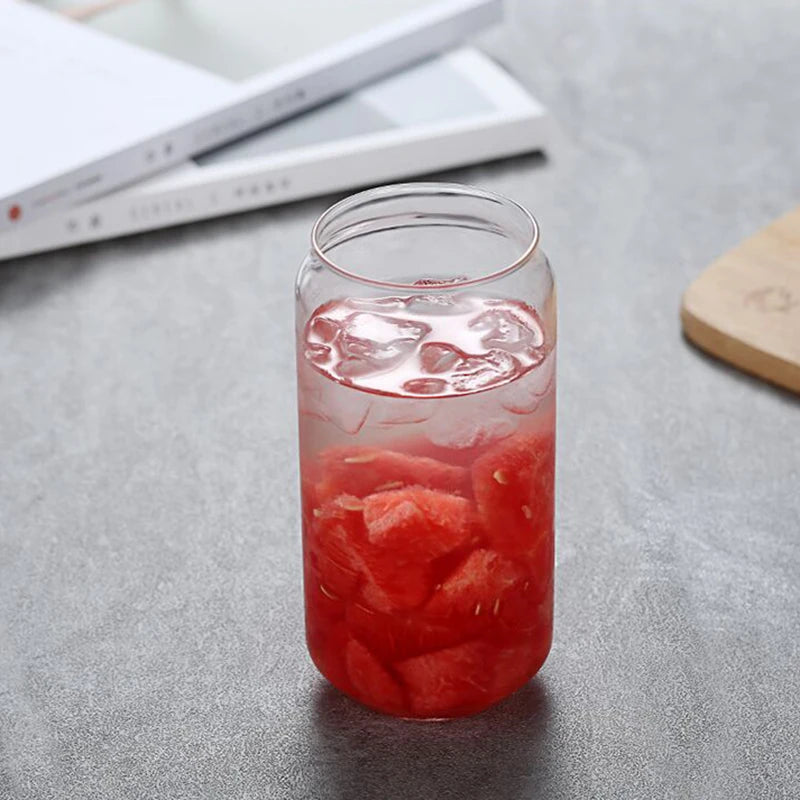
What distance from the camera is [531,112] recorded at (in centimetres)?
132

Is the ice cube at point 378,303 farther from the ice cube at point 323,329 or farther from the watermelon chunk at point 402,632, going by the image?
the watermelon chunk at point 402,632

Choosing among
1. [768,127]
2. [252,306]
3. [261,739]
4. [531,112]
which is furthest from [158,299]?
[768,127]

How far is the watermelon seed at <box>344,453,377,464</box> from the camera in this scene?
28.2 inches

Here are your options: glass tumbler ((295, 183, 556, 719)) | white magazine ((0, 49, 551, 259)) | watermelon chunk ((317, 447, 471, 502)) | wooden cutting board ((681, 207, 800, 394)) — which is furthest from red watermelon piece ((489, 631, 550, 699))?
white magazine ((0, 49, 551, 259))

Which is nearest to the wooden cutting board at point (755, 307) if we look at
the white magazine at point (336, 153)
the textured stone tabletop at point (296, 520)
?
the textured stone tabletop at point (296, 520)

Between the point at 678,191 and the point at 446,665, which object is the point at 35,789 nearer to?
the point at 446,665

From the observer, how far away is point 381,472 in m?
0.72

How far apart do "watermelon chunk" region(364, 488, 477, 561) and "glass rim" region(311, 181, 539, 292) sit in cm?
10

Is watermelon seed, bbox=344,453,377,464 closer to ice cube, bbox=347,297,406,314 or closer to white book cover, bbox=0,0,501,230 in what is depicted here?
ice cube, bbox=347,297,406,314

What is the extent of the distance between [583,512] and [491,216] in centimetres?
26

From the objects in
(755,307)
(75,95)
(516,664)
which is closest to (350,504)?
(516,664)

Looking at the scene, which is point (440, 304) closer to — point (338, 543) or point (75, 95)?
point (338, 543)

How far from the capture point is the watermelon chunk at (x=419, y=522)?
2.33 ft

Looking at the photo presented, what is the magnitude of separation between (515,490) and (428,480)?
0.04 m
